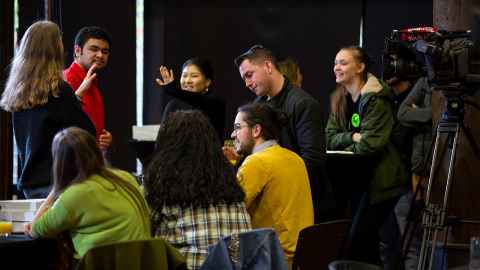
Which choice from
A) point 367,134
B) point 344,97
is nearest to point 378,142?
point 367,134

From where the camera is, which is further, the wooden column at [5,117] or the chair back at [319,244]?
the wooden column at [5,117]

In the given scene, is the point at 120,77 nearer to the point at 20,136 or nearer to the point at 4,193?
→ the point at 4,193

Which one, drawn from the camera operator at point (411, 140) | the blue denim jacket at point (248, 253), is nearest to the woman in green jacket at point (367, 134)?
the camera operator at point (411, 140)

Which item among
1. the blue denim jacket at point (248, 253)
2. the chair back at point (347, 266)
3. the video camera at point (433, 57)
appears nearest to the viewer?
the chair back at point (347, 266)

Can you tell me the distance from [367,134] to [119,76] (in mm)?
2683

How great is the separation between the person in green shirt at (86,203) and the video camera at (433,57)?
1612 mm

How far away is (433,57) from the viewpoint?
4246 millimetres

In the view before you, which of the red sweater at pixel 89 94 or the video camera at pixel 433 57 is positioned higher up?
the video camera at pixel 433 57

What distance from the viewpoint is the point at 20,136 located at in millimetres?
3920

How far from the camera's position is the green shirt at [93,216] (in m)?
3.23

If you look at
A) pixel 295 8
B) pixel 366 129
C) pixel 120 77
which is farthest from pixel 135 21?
pixel 366 129

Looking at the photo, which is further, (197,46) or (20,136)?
(197,46)

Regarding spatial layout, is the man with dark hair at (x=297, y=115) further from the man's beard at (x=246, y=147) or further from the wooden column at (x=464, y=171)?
the wooden column at (x=464, y=171)

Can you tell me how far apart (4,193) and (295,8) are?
2.73 m
